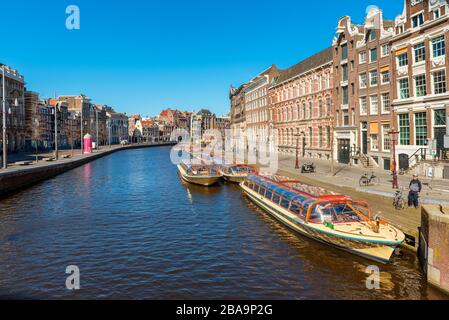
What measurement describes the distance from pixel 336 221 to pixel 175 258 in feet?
28.5

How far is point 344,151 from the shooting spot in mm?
51406

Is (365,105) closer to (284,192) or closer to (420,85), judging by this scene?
(420,85)

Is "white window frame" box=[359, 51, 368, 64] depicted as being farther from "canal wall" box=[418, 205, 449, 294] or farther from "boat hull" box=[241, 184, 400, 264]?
"canal wall" box=[418, 205, 449, 294]

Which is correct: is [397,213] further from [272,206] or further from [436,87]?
[436,87]

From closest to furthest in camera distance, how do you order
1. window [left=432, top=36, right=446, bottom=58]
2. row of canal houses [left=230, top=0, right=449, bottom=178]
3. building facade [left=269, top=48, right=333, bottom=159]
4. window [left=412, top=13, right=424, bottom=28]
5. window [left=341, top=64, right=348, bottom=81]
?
1. window [left=432, top=36, right=446, bottom=58]
2. row of canal houses [left=230, top=0, right=449, bottom=178]
3. window [left=412, top=13, right=424, bottom=28]
4. window [left=341, top=64, right=348, bottom=81]
5. building facade [left=269, top=48, right=333, bottom=159]

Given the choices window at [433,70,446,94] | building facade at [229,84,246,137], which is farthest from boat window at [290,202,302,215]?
building facade at [229,84,246,137]

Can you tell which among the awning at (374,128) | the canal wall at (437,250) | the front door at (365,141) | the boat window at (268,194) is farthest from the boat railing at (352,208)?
the front door at (365,141)

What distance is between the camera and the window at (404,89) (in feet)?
123

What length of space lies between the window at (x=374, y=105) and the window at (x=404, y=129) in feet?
17.6

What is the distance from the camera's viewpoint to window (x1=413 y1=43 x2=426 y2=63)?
115 feet

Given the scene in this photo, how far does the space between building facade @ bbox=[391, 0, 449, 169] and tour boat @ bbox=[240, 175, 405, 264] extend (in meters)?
16.0

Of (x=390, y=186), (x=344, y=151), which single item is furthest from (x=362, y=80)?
(x=390, y=186)

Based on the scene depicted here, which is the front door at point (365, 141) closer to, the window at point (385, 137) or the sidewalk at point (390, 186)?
the window at point (385, 137)

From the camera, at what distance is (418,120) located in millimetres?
36312
